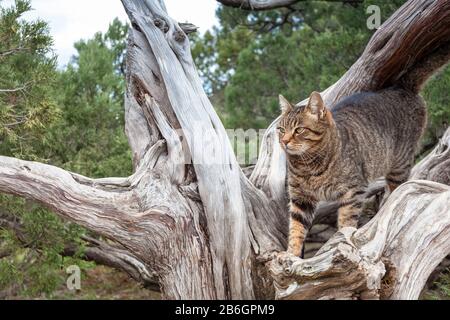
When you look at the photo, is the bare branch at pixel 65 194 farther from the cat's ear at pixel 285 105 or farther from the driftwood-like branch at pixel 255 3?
the driftwood-like branch at pixel 255 3

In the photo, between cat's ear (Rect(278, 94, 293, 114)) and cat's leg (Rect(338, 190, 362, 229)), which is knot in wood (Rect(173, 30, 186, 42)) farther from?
cat's leg (Rect(338, 190, 362, 229))

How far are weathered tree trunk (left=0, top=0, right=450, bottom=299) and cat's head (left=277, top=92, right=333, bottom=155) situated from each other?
1.19ft

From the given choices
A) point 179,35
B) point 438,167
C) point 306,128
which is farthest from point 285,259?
point 438,167

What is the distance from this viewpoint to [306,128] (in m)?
3.77

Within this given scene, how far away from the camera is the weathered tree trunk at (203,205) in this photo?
3.28 m

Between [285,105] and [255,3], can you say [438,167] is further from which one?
[255,3]

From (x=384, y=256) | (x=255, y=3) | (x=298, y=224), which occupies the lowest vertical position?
(x=384, y=256)

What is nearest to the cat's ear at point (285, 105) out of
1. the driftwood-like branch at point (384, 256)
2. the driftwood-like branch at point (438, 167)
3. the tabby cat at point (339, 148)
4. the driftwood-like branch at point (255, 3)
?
the tabby cat at point (339, 148)

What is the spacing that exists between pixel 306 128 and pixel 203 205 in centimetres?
76

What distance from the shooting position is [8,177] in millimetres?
3457

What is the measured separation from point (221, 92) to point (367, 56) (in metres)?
4.90

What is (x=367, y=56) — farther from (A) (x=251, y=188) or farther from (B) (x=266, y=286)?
(B) (x=266, y=286)

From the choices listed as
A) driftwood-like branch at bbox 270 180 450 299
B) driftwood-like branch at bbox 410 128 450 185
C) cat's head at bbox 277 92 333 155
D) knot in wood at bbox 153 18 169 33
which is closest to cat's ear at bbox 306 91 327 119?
cat's head at bbox 277 92 333 155
